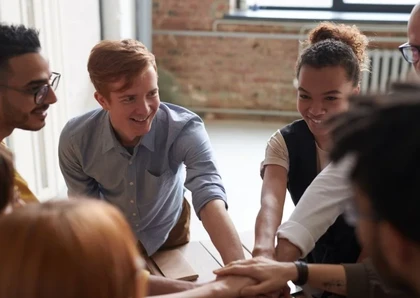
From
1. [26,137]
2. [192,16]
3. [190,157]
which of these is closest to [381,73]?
[192,16]

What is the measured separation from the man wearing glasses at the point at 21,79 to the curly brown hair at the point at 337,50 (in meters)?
0.82

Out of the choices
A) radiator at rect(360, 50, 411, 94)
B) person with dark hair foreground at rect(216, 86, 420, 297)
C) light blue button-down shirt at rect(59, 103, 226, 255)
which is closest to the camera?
person with dark hair foreground at rect(216, 86, 420, 297)

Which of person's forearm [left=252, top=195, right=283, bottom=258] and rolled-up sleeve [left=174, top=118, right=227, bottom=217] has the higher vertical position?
rolled-up sleeve [left=174, top=118, right=227, bottom=217]

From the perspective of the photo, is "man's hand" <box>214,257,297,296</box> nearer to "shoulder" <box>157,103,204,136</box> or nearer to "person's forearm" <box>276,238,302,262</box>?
"person's forearm" <box>276,238,302,262</box>

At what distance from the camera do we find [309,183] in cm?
175

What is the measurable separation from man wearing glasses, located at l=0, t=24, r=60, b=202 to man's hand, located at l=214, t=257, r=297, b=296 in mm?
796

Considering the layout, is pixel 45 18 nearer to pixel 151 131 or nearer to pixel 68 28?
pixel 68 28

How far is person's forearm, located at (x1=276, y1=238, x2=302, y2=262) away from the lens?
1485 millimetres

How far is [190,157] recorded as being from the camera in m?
1.78

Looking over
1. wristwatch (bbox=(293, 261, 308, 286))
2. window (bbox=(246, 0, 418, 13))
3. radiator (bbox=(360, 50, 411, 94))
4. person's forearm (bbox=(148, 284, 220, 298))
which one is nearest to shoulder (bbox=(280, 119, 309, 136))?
wristwatch (bbox=(293, 261, 308, 286))

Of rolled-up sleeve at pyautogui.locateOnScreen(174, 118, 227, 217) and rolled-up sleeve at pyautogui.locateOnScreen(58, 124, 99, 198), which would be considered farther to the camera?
rolled-up sleeve at pyautogui.locateOnScreen(58, 124, 99, 198)

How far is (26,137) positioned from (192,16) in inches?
108

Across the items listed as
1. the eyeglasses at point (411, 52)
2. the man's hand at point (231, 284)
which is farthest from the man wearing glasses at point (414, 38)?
the man's hand at point (231, 284)

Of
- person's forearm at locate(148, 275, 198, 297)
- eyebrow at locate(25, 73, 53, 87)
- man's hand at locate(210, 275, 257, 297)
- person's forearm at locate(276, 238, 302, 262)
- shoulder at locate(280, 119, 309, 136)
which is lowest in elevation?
person's forearm at locate(148, 275, 198, 297)
